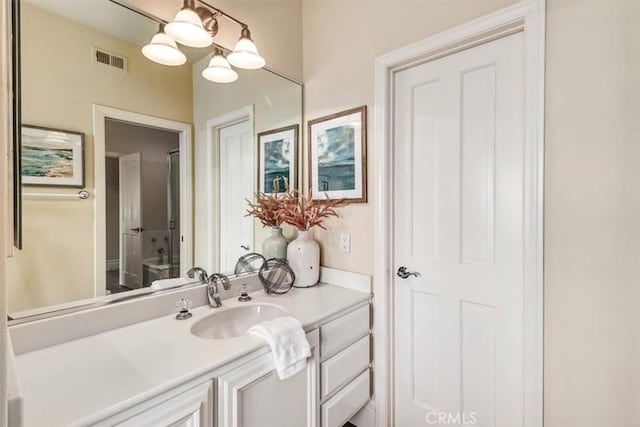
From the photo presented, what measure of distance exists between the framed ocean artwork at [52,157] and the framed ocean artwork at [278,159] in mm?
921

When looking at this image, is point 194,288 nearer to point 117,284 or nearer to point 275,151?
point 117,284

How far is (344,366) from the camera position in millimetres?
1467

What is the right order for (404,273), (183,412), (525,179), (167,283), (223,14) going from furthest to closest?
1. (404,273)
2. (223,14)
3. (167,283)
4. (525,179)
5. (183,412)

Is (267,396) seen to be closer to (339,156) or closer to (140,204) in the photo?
(140,204)

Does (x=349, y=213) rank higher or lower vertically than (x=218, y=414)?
higher

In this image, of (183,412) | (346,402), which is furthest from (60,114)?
(346,402)

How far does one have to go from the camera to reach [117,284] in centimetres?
127

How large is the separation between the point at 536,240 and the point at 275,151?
1467mm

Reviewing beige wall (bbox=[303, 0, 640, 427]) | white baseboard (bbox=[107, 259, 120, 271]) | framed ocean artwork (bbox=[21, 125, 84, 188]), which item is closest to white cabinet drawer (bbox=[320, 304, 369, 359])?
beige wall (bbox=[303, 0, 640, 427])

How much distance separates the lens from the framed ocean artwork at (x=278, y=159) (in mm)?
1920

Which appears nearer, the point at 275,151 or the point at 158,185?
the point at 158,185

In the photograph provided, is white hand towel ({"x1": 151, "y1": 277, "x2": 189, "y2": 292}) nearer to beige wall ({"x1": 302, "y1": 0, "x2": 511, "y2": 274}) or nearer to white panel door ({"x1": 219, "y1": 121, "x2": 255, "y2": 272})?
white panel door ({"x1": 219, "y1": 121, "x2": 255, "y2": 272})

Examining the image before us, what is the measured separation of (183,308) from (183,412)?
526 mm

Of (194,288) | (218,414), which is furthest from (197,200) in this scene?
(218,414)
